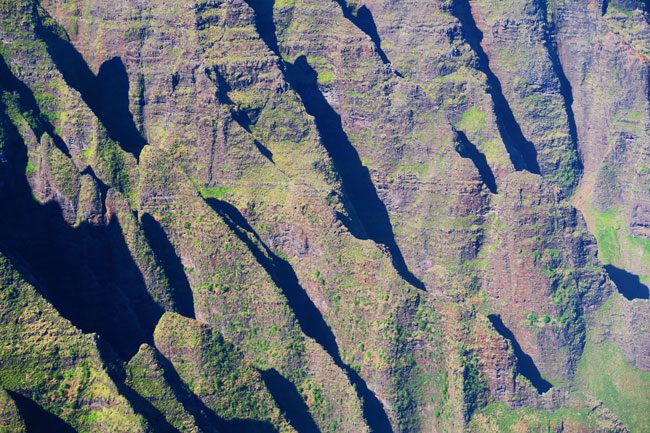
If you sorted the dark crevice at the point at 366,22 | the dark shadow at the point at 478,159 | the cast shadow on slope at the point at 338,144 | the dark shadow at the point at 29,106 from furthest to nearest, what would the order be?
the dark crevice at the point at 366,22
the dark shadow at the point at 478,159
the cast shadow on slope at the point at 338,144
the dark shadow at the point at 29,106

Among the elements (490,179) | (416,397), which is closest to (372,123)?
(490,179)

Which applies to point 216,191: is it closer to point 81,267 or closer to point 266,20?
point 81,267

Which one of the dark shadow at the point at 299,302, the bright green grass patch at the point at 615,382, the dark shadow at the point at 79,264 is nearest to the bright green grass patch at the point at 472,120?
the bright green grass patch at the point at 615,382

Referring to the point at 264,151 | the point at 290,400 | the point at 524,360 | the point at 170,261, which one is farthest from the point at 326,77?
the point at 290,400

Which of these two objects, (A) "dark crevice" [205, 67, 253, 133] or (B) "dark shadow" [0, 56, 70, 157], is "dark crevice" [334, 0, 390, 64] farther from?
(B) "dark shadow" [0, 56, 70, 157]

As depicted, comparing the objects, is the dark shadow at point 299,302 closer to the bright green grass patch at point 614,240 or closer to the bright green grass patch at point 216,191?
the bright green grass patch at point 216,191

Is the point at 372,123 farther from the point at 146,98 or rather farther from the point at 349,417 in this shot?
the point at 349,417

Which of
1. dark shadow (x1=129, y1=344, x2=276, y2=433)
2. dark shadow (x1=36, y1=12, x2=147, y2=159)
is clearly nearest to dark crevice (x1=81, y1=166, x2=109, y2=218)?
dark shadow (x1=36, y1=12, x2=147, y2=159)
